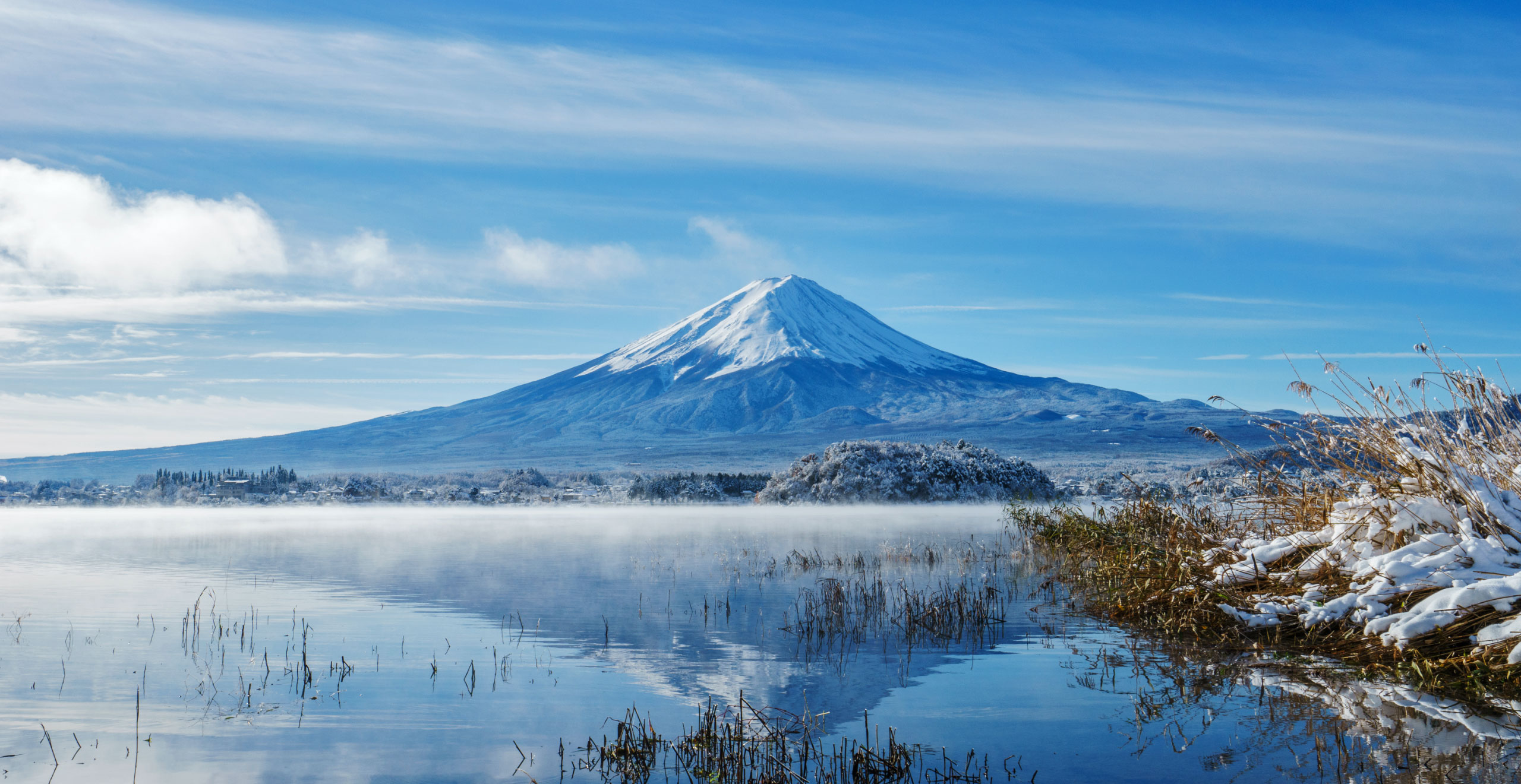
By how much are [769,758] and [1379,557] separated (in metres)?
4.42

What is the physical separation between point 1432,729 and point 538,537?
19234 mm

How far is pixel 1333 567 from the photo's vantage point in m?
7.79

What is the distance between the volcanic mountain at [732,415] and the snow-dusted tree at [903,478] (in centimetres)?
5746

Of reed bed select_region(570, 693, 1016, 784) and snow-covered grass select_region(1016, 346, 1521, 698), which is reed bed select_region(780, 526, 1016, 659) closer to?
snow-covered grass select_region(1016, 346, 1521, 698)

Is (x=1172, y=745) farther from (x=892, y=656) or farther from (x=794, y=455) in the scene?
(x=794, y=455)

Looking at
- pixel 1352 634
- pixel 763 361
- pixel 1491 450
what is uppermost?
pixel 763 361

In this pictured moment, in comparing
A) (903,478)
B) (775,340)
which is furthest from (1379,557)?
(775,340)

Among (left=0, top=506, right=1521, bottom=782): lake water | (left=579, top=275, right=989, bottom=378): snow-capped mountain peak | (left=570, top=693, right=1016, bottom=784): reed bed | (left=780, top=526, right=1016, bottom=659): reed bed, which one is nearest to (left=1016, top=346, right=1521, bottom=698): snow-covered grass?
(left=0, top=506, right=1521, bottom=782): lake water

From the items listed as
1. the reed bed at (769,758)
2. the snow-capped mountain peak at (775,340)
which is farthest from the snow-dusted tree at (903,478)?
the snow-capped mountain peak at (775,340)

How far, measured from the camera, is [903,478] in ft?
118

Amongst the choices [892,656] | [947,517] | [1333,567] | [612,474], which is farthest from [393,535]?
[612,474]

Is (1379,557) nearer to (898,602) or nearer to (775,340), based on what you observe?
(898,602)

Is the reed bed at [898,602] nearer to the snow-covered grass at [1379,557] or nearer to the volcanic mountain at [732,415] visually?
the snow-covered grass at [1379,557]

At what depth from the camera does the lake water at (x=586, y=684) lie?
5520 millimetres
